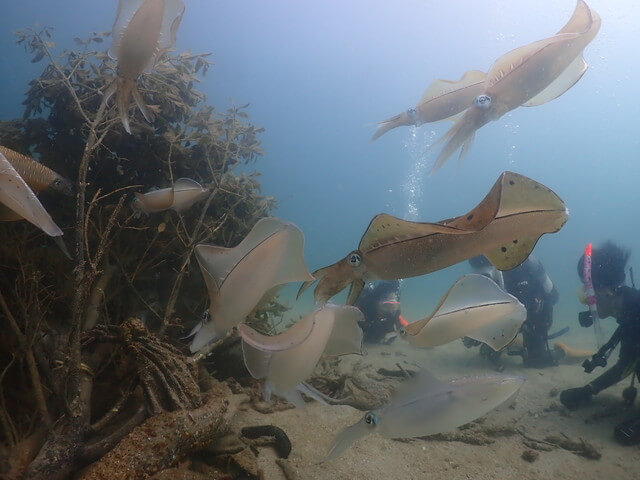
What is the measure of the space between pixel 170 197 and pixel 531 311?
28.3 ft

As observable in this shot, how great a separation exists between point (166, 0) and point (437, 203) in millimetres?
118567

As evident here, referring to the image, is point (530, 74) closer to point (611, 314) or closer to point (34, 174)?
point (34, 174)

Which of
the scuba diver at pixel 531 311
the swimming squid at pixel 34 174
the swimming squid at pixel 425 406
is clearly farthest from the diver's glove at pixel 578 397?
the swimming squid at pixel 34 174

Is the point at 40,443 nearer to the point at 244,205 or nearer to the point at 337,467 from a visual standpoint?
the point at 337,467

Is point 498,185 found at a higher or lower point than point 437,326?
higher

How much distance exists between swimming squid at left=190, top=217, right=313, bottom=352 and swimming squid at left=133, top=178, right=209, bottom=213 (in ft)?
7.09

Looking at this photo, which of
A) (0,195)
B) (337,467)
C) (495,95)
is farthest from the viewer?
(337,467)

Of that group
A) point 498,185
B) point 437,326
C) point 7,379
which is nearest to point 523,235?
point 498,185

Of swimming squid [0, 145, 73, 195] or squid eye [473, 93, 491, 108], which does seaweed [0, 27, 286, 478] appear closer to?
swimming squid [0, 145, 73, 195]

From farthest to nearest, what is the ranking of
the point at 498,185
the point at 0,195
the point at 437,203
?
the point at 437,203 < the point at 0,195 < the point at 498,185

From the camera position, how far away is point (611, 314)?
254 inches

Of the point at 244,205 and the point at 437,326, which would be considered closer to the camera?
the point at 437,326

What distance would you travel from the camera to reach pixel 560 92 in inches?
108

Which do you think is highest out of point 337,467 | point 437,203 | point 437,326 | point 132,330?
point 437,326
